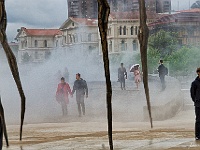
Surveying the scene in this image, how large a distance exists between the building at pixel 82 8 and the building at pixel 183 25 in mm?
Result: 17556

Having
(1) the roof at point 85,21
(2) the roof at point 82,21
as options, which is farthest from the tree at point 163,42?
(1) the roof at point 85,21

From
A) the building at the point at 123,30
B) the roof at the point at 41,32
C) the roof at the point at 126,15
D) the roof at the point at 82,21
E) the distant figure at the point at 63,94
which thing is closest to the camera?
the distant figure at the point at 63,94

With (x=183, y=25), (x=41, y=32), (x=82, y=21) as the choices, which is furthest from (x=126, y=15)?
(x=183, y=25)

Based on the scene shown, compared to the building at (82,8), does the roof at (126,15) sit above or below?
below

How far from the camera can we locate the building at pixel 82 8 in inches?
2114

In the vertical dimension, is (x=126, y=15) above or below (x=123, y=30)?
above

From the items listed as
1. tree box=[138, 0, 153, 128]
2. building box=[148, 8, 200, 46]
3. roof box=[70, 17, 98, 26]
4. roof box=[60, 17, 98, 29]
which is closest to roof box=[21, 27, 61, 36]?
roof box=[60, 17, 98, 29]

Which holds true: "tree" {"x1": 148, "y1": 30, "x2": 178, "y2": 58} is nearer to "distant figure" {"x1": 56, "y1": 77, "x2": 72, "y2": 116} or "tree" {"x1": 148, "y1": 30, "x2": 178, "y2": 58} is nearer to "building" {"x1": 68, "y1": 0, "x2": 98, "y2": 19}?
"building" {"x1": 68, "y1": 0, "x2": 98, "y2": 19}

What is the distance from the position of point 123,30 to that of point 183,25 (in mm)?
15804

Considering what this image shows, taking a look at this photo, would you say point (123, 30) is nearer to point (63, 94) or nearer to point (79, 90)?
point (63, 94)

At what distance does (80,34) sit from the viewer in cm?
6194

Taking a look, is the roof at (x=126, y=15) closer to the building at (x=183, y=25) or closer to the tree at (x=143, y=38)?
the building at (x=183, y=25)

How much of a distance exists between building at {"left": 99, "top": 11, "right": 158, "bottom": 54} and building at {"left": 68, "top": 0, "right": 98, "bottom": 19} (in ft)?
25.2

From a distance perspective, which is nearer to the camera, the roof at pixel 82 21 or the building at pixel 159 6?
the roof at pixel 82 21
